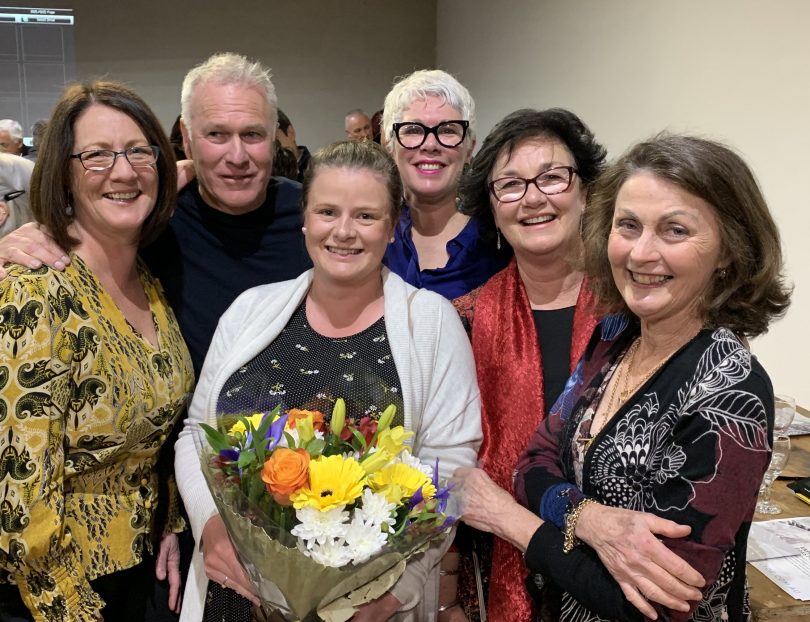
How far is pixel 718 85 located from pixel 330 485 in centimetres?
289

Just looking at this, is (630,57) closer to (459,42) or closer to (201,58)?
(459,42)

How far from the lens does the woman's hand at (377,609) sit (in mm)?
1206

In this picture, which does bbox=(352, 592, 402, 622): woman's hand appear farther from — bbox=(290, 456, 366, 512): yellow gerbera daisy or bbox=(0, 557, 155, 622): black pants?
bbox=(0, 557, 155, 622): black pants

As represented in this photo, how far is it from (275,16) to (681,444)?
8.96 meters

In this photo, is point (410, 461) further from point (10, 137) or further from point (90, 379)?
point (10, 137)

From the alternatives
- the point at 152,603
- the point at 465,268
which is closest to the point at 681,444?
the point at 465,268

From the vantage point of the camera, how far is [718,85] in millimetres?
3164

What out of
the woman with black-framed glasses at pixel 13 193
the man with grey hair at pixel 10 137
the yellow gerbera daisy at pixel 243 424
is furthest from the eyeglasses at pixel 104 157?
the man with grey hair at pixel 10 137

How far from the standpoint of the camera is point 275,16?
8.94 metres

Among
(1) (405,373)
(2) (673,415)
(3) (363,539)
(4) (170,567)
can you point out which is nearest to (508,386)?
(1) (405,373)

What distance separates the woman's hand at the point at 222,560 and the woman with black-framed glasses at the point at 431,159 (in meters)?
1.15

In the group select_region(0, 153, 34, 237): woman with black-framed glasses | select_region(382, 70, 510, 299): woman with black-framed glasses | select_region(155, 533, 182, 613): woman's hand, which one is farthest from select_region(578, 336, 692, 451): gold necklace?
select_region(0, 153, 34, 237): woman with black-framed glasses

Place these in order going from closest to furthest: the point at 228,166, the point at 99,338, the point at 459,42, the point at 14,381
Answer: the point at 14,381
the point at 99,338
the point at 228,166
the point at 459,42

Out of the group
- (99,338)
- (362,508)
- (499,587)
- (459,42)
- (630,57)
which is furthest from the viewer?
(459,42)
